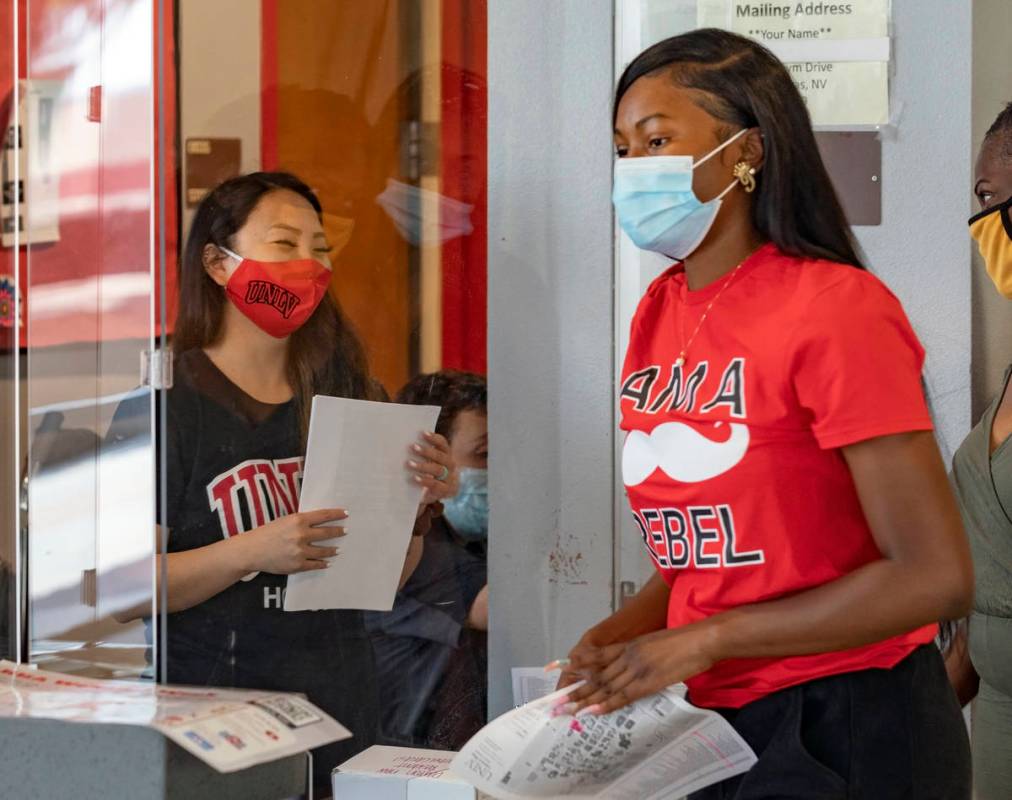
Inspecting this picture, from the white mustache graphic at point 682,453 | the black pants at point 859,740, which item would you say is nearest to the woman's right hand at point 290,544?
the white mustache graphic at point 682,453

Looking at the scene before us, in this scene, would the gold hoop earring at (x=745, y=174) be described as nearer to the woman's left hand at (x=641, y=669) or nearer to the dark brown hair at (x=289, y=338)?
the woman's left hand at (x=641, y=669)

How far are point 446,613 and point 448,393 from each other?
417 mm

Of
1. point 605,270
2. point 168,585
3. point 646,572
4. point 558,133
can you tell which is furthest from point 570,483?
point 168,585

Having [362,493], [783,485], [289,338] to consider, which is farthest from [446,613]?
[783,485]

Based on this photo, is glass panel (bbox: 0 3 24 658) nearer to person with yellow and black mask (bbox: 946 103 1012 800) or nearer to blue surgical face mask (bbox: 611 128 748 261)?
blue surgical face mask (bbox: 611 128 748 261)

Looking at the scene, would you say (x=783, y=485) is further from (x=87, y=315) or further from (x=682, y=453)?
(x=87, y=315)

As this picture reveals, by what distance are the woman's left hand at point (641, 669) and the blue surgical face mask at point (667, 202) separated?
506 millimetres

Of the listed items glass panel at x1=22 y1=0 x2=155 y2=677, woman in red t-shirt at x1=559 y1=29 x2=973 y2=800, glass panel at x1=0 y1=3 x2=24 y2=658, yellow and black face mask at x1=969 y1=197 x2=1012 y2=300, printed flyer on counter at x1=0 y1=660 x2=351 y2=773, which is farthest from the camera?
yellow and black face mask at x1=969 y1=197 x2=1012 y2=300

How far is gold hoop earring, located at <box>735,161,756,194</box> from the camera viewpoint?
4.83 feet

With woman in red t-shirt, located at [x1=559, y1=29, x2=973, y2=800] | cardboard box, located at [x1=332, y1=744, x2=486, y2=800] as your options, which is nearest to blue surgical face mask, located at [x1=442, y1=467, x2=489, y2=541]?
cardboard box, located at [x1=332, y1=744, x2=486, y2=800]

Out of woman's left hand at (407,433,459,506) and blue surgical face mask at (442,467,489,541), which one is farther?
blue surgical face mask at (442,467,489,541)

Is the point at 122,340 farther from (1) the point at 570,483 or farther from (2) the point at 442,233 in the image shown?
(1) the point at 570,483

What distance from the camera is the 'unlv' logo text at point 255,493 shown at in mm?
1895

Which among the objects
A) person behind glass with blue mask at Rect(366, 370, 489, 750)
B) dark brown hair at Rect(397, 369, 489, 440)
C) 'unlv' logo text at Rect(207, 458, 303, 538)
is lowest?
person behind glass with blue mask at Rect(366, 370, 489, 750)
